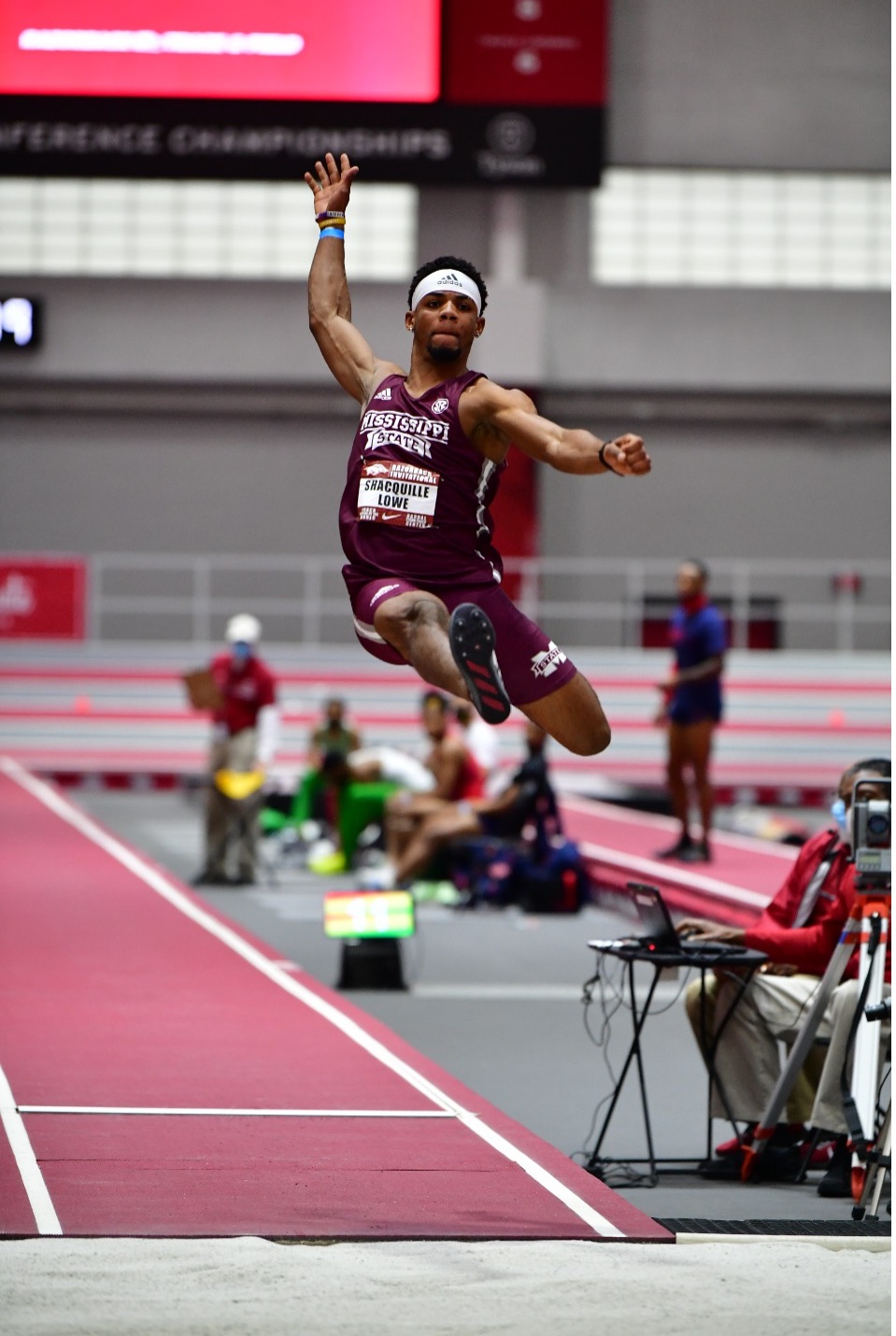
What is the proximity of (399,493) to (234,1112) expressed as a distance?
221cm

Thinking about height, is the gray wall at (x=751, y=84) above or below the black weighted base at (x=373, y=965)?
above

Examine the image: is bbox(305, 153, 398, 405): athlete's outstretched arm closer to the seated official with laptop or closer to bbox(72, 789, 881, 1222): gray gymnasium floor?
the seated official with laptop

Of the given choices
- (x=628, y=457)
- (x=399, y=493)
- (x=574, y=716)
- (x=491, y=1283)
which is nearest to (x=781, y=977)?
(x=574, y=716)

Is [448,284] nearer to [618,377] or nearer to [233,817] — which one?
[233,817]

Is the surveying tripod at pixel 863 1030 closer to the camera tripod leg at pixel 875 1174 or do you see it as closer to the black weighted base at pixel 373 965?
the camera tripod leg at pixel 875 1174

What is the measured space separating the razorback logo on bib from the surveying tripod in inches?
67.4

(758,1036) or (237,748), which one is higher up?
(237,748)

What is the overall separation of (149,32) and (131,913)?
10484 millimetres

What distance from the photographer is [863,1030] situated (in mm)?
6027

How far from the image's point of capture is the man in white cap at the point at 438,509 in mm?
5730

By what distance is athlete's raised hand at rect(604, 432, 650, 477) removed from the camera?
16.0 ft

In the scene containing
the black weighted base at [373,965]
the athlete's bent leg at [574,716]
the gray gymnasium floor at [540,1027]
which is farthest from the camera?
the black weighted base at [373,965]

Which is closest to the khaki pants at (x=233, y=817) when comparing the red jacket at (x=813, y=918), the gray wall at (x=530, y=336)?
the red jacket at (x=813, y=918)

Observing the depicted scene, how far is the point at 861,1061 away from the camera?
6035mm
